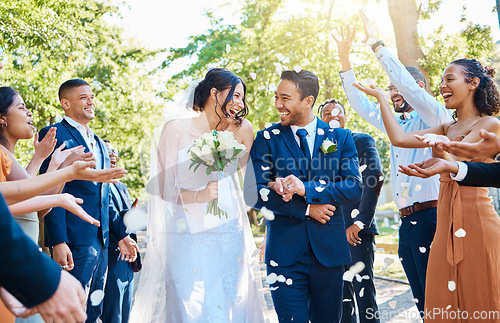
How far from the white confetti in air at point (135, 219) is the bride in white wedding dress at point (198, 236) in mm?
218

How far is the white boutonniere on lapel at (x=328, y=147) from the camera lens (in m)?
4.04

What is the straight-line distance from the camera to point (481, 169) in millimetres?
3387

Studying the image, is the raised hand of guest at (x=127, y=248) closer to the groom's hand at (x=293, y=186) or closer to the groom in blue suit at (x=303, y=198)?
the groom in blue suit at (x=303, y=198)

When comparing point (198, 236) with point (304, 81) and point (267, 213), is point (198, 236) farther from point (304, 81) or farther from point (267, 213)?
point (304, 81)

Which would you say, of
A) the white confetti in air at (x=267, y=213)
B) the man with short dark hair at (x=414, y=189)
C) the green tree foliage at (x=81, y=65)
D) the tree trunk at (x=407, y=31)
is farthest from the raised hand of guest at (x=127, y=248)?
the tree trunk at (x=407, y=31)

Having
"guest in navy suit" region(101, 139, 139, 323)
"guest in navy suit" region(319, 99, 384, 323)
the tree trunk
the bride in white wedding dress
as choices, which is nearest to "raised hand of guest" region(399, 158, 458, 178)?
the bride in white wedding dress

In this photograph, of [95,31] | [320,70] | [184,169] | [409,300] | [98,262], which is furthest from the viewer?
[95,31]

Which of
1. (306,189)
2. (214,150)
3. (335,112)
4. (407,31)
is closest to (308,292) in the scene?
(306,189)

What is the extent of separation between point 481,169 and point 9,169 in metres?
A: 3.14

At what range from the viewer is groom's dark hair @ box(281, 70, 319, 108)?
4.23m

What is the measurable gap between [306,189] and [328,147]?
1.40 ft

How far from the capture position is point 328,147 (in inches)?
159

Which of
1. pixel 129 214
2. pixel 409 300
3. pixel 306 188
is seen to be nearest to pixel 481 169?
pixel 306 188

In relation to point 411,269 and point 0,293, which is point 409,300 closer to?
point 411,269
